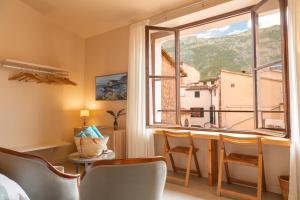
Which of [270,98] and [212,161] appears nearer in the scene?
[270,98]

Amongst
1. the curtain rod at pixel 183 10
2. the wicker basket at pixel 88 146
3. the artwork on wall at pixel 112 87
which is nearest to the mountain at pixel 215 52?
the curtain rod at pixel 183 10

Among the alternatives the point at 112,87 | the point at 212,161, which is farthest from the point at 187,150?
the point at 112,87

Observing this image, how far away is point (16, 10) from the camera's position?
3906 mm

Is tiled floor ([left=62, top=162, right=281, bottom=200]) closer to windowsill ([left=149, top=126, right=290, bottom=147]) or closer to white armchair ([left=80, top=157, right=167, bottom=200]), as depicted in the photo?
windowsill ([left=149, top=126, right=290, bottom=147])

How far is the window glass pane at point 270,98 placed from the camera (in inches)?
108

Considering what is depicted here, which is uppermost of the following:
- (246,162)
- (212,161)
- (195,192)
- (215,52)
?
(215,52)

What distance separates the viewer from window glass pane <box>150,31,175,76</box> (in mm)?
3967

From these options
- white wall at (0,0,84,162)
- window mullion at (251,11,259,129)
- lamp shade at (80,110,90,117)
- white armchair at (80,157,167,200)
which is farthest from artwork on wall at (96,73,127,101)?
white armchair at (80,157,167,200)

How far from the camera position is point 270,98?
2.90 m

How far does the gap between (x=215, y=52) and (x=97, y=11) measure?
9.62ft

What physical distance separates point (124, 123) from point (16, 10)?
2.77 metres

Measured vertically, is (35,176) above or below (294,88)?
below

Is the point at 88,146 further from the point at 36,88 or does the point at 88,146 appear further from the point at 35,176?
the point at 36,88

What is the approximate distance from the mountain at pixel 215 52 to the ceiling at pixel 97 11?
0.72 meters
